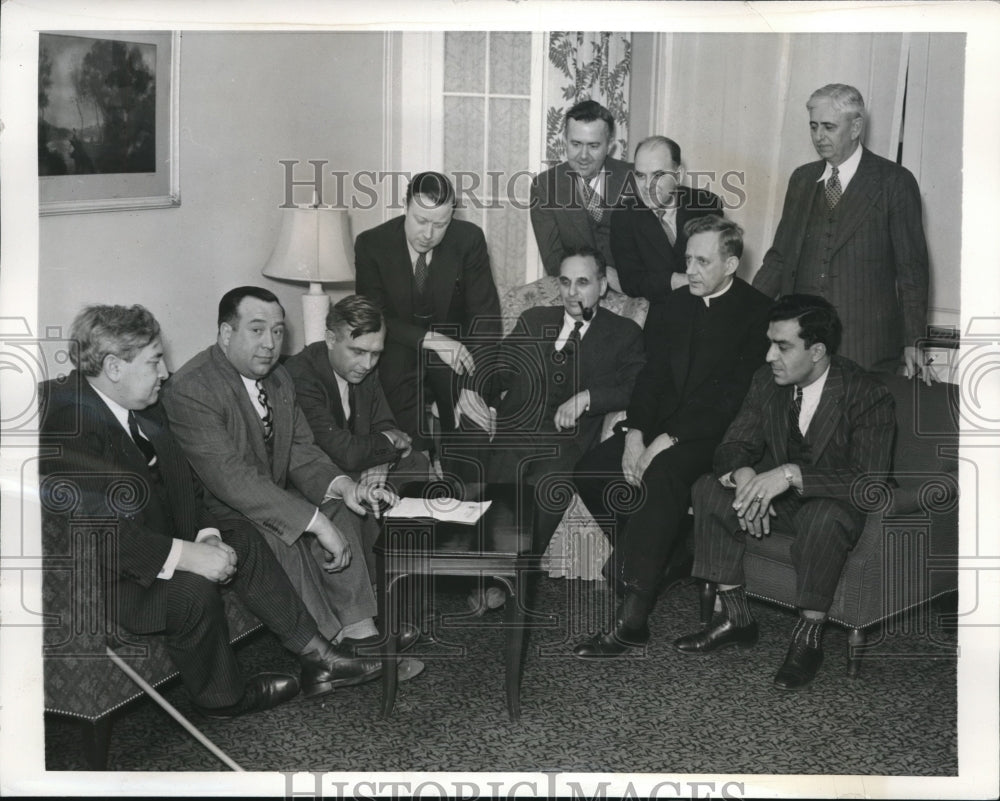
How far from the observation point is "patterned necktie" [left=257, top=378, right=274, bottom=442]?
14.1 feet

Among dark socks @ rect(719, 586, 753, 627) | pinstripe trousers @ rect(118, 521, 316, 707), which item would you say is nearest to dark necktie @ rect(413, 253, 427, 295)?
pinstripe trousers @ rect(118, 521, 316, 707)

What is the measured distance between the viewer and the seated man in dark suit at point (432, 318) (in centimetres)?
445

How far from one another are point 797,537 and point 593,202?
146 cm

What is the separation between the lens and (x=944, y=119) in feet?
13.5

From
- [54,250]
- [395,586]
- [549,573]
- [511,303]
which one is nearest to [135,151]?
[54,250]

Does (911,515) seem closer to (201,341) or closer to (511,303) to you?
(511,303)

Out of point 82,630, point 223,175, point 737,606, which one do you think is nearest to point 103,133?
point 223,175

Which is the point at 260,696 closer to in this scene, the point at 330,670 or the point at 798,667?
the point at 330,670

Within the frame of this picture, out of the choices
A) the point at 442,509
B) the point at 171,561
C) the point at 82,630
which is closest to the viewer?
the point at 82,630

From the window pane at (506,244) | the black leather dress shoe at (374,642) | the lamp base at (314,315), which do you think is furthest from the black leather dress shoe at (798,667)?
the lamp base at (314,315)

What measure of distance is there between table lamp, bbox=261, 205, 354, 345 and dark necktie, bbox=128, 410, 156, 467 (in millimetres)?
739

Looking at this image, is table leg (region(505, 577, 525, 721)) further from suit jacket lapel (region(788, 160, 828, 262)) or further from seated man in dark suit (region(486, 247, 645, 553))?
suit jacket lapel (region(788, 160, 828, 262))

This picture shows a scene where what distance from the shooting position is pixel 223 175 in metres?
4.15

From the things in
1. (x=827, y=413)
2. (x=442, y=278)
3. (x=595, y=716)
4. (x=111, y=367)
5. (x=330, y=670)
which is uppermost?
(x=442, y=278)
